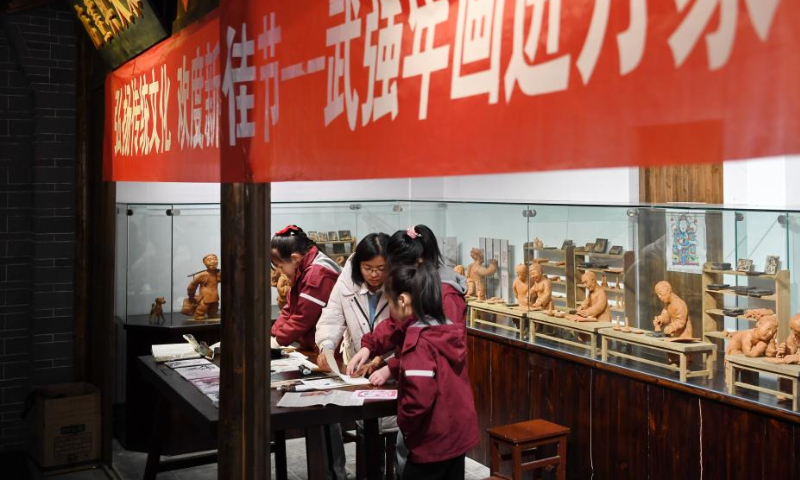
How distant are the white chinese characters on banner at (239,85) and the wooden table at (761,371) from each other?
109 inches

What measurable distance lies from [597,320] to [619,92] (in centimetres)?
378

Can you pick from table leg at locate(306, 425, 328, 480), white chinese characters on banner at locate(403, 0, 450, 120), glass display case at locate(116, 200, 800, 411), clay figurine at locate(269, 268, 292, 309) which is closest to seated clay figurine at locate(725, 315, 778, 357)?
glass display case at locate(116, 200, 800, 411)

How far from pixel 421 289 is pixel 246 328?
885 millimetres

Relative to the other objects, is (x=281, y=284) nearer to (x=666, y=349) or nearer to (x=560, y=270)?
(x=560, y=270)

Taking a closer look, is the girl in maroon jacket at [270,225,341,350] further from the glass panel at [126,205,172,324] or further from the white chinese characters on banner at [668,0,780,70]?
the white chinese characters on banner at [668,0,780,70]

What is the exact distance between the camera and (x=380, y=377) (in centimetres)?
441

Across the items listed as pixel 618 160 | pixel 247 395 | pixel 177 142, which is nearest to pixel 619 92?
pixel 618 160

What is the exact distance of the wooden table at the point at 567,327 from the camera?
5316mm

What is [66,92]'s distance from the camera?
21.6ft

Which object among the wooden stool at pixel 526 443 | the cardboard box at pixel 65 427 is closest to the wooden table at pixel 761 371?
the wooden stool at pixel 526 443

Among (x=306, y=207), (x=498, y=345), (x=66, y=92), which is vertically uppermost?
(x=66, y=92)

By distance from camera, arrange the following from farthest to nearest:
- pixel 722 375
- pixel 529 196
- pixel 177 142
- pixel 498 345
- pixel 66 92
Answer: pixel 529 196 < pixel 66 92 < pixel 498 345 < pixel 722 375 < pixel 177 142

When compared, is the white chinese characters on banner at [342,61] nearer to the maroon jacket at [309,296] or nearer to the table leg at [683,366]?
the maroon jacket at [309,296]

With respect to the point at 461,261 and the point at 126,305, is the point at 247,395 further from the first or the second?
the point at 126,305
